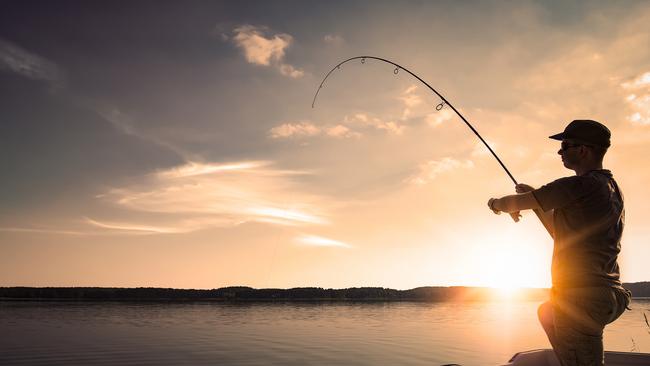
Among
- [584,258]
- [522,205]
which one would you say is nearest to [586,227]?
[584,258]

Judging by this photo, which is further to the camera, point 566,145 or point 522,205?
point 566,145

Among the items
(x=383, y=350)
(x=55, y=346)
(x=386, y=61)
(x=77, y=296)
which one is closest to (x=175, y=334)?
(x=55, y=346)

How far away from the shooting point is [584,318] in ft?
12.0

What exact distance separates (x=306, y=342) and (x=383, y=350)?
6.29 metres

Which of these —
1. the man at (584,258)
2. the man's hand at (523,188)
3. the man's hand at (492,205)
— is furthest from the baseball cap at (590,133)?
the man's hand at (492,205)

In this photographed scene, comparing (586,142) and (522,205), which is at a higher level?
(586,142)

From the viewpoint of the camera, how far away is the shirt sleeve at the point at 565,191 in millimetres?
3672

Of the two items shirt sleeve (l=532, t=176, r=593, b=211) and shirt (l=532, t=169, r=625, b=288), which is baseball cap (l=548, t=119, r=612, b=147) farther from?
shirt sleeve (l=532, t=176, r=593, b=211)

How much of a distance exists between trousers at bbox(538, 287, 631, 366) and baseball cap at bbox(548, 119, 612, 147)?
1.23m

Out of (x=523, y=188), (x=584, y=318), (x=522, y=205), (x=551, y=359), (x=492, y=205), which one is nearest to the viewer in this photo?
(x=584, y=318)

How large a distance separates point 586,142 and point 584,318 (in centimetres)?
147

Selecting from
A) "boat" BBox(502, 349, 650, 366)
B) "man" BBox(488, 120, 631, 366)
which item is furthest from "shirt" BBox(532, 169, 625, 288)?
"boat" BBox(502, 349, 650, 366)

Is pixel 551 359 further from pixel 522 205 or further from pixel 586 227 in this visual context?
pixel 522 205

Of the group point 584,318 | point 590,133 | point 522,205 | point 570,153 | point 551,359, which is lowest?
point 551,359
